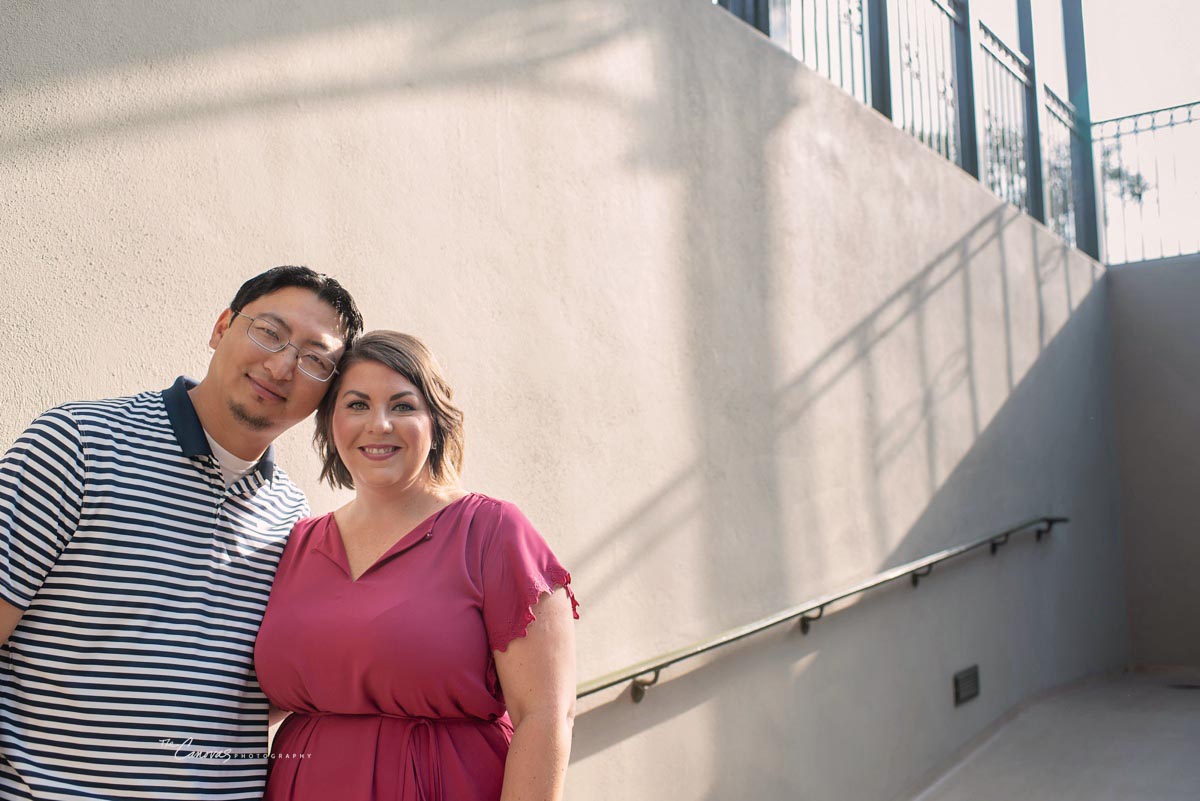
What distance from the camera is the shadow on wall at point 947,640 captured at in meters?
3.44

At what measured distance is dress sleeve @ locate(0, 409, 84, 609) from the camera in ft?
4.42

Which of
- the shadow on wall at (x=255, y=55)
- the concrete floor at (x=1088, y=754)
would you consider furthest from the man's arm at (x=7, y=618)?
the concrete floor at (x=1088, y=754)

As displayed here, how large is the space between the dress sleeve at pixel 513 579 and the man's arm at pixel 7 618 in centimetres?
62

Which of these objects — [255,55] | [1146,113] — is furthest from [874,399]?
[1146,113]

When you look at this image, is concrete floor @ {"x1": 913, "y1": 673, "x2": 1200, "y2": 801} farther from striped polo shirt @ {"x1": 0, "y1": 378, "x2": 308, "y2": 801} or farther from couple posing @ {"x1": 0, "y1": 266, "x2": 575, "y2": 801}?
striped polo shirt @ {"x1": 0, "y1": 378, "x2": 308, "y2": 801}

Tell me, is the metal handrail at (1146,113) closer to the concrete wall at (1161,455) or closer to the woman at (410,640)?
the concrete wall at (1161,455)

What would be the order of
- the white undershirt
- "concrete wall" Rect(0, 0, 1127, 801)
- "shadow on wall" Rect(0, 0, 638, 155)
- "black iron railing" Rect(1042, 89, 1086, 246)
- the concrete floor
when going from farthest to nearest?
"black iron railing" Rect(1042, 89, 1086, 246) < the concrete floor < "concrete wall" Rect(0, 0, 1127, 801) < "shadow on wall" Rect(0, 0, 638, 155) < the white undershirt

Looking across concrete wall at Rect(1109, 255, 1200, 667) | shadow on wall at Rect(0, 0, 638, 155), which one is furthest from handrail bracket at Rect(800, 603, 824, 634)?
concrete wall at Rect(1109, 255, 1200, 667)

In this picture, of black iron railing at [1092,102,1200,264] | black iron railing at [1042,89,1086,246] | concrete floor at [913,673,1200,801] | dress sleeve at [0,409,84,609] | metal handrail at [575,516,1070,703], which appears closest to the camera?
dress sleeve at [0,409,84,609]

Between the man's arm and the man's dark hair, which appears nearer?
the man's arm

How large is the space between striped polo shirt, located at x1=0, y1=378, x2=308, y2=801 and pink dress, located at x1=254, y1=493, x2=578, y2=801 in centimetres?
9

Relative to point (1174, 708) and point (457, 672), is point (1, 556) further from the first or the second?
point (1174, 708)

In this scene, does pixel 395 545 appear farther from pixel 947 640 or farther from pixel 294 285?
pixel 947 640

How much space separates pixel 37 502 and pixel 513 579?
65cm
